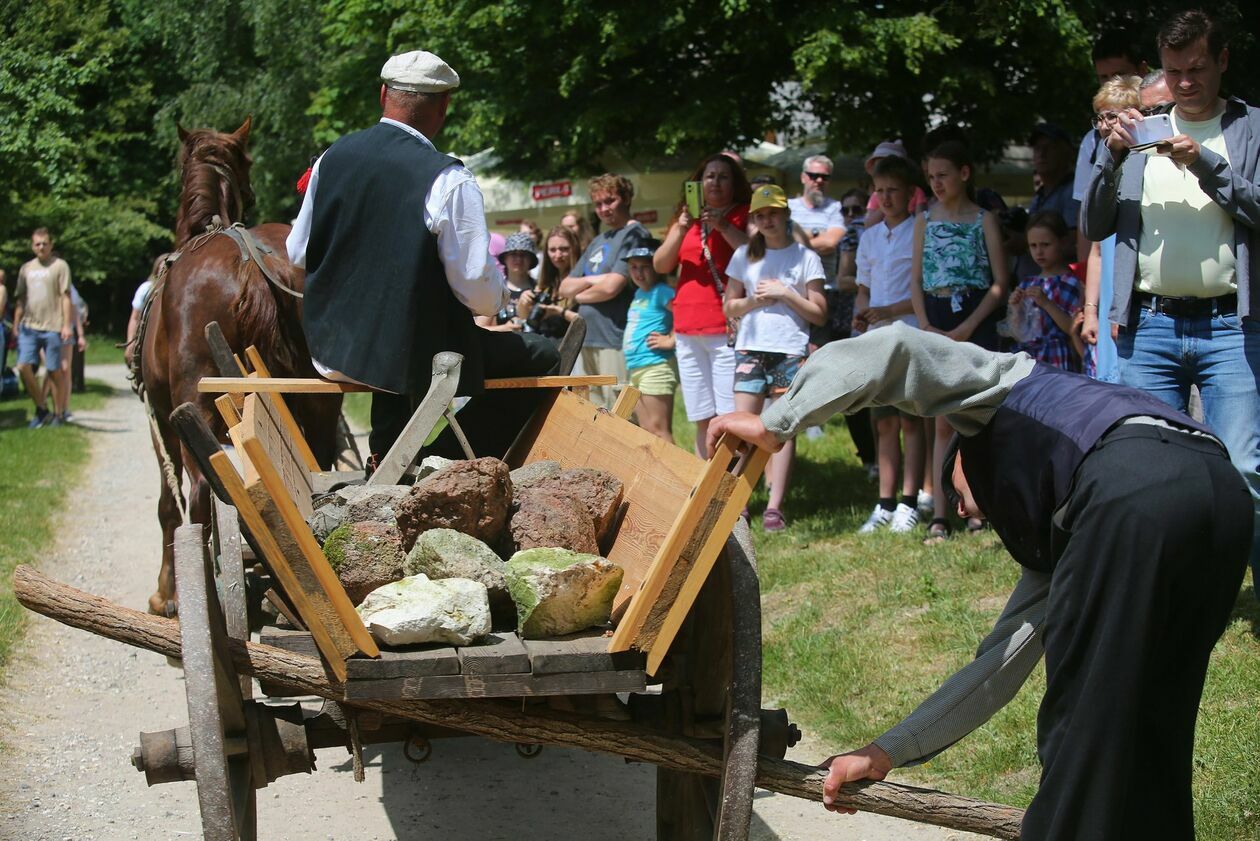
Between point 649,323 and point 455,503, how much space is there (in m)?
5.33

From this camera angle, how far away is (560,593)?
3.08 m

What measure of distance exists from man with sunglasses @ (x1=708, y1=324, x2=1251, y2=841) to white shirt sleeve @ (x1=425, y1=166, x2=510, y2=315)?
187 centimetres

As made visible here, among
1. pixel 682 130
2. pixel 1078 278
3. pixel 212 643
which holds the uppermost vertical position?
pixel 682 130

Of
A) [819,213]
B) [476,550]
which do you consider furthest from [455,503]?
[819,213]

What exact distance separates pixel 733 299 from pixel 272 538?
5166mm

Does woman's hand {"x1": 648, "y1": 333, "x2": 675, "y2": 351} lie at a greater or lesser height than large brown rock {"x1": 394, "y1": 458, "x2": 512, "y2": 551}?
lesser

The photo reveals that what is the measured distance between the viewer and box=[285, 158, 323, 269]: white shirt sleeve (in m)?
4.79

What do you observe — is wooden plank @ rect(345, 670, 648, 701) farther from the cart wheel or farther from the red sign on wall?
the red sign on wall

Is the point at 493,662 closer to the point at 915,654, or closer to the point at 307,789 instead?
the point at 307,789

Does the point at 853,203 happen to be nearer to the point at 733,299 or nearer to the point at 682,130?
the point at 733,299

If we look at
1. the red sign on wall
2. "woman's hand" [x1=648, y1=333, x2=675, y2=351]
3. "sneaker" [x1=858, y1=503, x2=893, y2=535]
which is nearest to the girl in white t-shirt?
"sneaker" [x1=858, y1=503, x2=893, y2=535]

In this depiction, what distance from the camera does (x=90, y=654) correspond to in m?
6.62

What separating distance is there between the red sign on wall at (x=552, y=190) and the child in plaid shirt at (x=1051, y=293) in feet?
37.8

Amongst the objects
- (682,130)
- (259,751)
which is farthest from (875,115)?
(259,751)
